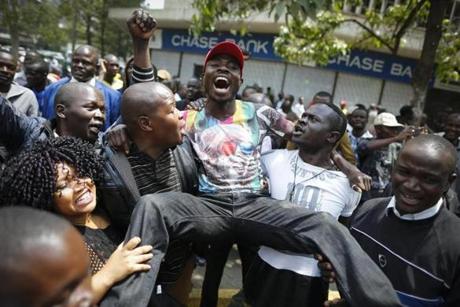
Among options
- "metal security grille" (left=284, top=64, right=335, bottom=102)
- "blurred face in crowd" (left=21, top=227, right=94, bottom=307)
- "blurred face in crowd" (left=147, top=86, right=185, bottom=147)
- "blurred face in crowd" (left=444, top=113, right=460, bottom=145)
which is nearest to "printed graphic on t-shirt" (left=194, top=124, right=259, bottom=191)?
"blurred face in crowd" (left=147, top=86, right=185, bottom=147)

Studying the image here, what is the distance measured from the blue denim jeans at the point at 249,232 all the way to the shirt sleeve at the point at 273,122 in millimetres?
614

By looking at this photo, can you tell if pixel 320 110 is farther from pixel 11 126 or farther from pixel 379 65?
pixel 379 65

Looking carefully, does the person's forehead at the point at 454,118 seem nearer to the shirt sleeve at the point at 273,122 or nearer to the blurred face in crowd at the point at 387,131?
the blurred face in crowd at the point at 387,131

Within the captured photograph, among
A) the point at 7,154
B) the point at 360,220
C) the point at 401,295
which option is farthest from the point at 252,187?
the point at 7,154

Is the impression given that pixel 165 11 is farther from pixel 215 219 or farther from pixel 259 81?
pixel 215 219

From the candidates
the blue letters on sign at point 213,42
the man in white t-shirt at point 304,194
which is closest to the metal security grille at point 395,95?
the blue letters on sign at point 213,42

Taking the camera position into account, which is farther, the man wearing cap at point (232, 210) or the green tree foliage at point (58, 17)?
the green tree foliage at point (58, 17)

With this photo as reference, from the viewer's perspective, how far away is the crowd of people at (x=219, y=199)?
1.69 metres

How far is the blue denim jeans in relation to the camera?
5.33 feet

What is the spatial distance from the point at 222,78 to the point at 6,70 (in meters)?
2.39

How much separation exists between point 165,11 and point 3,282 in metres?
18.2

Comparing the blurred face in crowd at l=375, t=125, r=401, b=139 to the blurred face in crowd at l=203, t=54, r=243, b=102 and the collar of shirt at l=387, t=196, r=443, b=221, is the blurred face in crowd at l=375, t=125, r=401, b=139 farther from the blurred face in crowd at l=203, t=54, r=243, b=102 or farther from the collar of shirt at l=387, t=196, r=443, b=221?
the collar of shirt at l=387, t=196, r=443, b=221

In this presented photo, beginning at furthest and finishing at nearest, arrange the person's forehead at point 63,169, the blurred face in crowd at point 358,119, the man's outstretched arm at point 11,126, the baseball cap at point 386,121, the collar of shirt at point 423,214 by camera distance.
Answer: the blurred face in crowd at point 358,119 → the baseball cap at point 386,121 → the man's outstretched arm at point 11,126 → the collar of shirt at point 423,214 → the person's forehead at point 63,169

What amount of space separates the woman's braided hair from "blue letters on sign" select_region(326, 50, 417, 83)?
14091 mm
